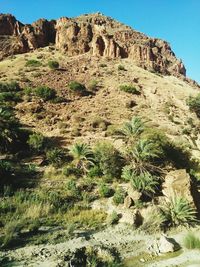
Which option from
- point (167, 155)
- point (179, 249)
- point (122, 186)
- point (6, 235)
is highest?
point (167, 155)

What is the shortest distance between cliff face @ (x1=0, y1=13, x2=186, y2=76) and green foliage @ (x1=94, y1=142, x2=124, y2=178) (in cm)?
3513

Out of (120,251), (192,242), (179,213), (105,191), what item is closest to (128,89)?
(105,191)

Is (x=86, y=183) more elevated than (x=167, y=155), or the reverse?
(x=167, y=155)

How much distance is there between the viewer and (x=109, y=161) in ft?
79.9

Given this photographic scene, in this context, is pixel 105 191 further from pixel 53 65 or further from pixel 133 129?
pixel 53 65

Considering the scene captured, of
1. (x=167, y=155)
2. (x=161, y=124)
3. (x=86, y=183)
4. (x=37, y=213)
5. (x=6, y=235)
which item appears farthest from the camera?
(x=161, y=124)

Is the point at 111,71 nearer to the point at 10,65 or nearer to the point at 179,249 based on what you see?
the point at 10,65

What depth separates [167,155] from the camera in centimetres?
2712

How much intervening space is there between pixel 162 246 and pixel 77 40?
49564mm

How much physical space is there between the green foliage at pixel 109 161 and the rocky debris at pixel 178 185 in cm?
397

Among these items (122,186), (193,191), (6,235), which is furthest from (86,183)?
(6,235)

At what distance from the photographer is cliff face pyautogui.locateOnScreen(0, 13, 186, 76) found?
191 feet

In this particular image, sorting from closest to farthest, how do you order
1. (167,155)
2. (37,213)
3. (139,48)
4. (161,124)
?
(37,213) < (167,155) < (161,124) < (139,48)

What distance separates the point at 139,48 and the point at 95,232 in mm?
49572
